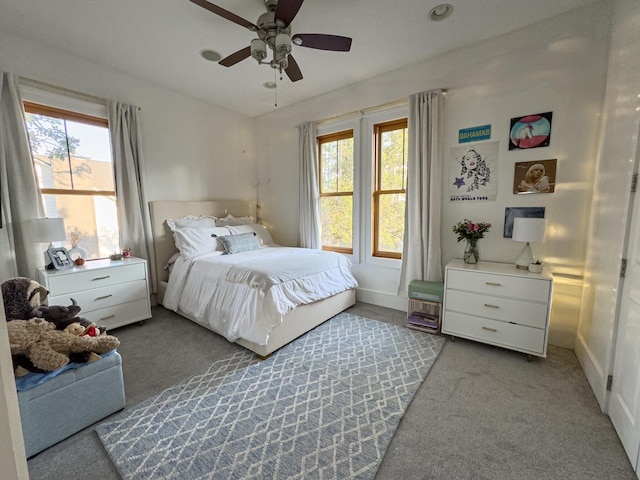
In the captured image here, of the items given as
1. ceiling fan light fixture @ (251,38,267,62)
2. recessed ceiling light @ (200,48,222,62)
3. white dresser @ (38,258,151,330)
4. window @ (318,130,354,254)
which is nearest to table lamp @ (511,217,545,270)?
window @ (318,130,354,254)

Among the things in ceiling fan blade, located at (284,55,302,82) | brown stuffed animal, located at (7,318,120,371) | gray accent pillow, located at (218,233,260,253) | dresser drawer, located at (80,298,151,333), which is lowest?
dresser drawer, located at (80,298,151,333)

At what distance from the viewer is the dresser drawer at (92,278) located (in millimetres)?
2312

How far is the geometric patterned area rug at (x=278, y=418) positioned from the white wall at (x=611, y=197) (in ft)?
3.44

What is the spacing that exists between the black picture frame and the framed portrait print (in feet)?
14.0

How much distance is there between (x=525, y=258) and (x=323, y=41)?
2.41 meters

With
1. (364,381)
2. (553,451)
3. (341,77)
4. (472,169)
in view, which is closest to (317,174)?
(341,77)

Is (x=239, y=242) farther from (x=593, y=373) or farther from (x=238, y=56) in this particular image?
(x=593, y=373)

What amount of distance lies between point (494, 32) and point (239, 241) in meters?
3.29

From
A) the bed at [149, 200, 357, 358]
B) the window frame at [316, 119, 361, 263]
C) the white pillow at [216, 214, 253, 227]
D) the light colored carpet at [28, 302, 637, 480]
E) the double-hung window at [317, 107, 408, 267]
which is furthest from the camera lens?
the white pillow at [216, 214, 253, 227]

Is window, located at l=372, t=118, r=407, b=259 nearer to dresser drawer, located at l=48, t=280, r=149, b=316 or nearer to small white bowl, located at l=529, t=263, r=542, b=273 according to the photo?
small white bowl, located at l=529, t=263, r=542, b=273

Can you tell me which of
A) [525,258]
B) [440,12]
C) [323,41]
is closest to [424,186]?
[525,258]

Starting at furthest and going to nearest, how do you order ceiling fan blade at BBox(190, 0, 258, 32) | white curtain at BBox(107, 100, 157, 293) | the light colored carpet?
white curtain at BBox(107, 100, 157, 293)
ceiling fan blade at BBox(190, 0, 258, 32)
the light colored carpet

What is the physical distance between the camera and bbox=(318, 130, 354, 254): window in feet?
11.8

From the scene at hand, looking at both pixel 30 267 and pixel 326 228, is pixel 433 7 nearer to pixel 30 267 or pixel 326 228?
pixel 326 228
